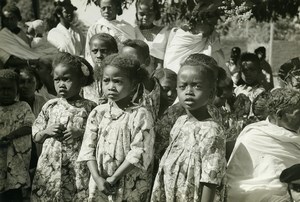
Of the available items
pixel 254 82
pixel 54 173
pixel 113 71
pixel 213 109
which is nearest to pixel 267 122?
pixel 213 109

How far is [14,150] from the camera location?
5.45 meters

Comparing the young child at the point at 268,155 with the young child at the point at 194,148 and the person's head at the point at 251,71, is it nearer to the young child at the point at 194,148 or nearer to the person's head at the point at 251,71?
the young child at the point at 194,148

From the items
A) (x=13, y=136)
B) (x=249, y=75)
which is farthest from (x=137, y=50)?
(x=249, y=75)

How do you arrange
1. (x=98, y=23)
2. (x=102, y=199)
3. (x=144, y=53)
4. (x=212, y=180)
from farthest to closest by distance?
(x=98, y=23), (x=144, y=53), (x=102, y=199), (x=212, y=180)

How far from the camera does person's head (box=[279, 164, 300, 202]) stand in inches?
181

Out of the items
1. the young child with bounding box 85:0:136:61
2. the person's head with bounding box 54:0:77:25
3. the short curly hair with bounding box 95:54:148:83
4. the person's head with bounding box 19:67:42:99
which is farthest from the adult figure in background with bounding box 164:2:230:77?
the short curly hair with bounding box 95:54:148:83

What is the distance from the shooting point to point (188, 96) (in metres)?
4.30

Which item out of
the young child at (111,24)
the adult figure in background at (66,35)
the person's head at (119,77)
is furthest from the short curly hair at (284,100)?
the adult figure in background at (66,35)

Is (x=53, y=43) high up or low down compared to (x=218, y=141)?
up

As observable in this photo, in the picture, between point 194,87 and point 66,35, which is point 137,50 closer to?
point 194,87

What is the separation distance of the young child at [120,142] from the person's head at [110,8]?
2925 millimetres

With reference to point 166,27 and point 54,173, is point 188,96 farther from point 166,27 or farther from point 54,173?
point 166,27

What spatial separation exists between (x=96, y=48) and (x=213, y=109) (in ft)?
5.44

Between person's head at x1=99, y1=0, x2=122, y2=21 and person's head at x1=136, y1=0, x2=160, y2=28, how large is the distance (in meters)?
0.30
